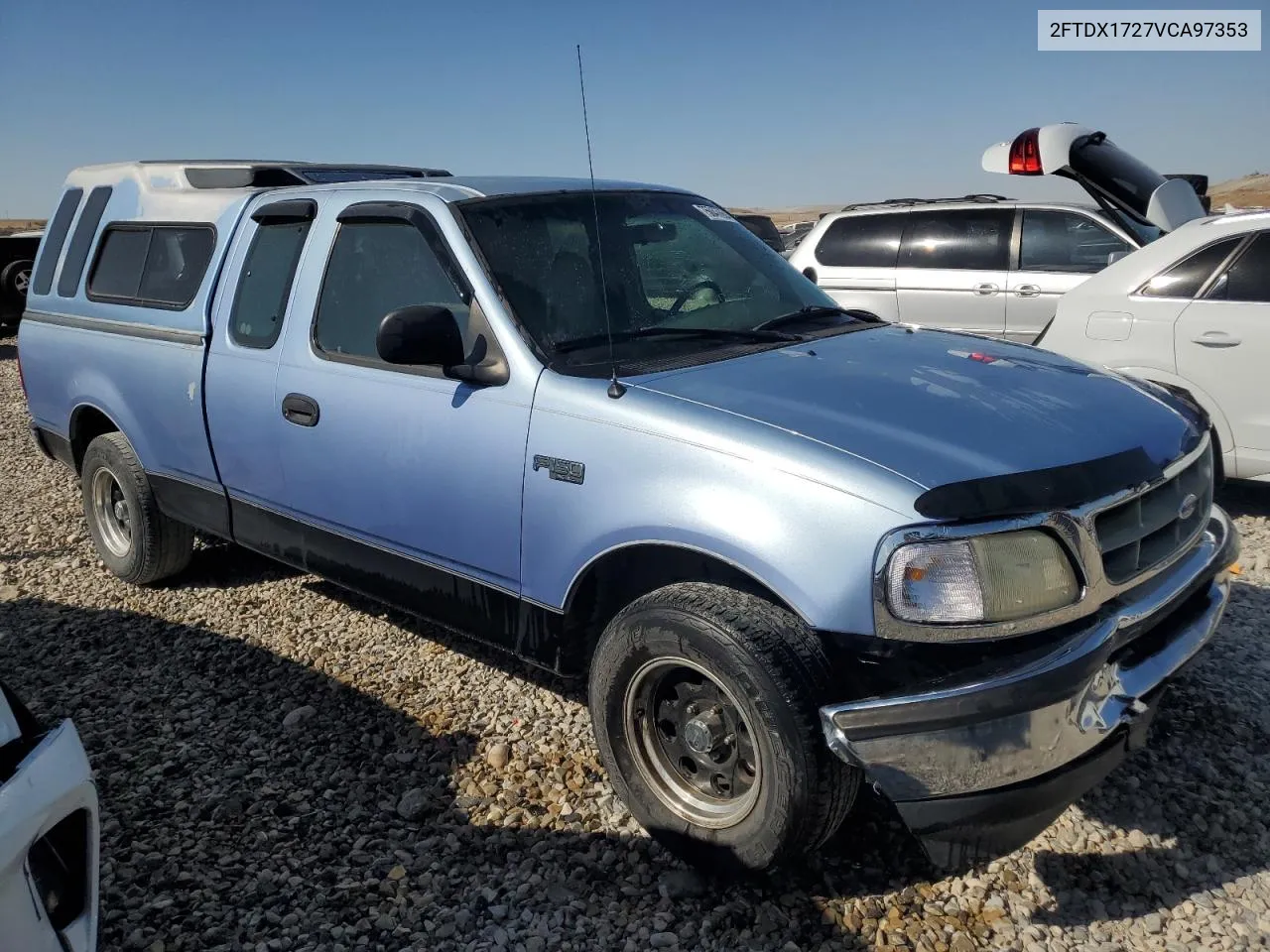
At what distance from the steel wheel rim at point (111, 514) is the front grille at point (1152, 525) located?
15.2ft

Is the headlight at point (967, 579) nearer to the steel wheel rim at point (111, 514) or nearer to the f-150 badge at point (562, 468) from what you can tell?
the f-150 badge at point (562, 468)

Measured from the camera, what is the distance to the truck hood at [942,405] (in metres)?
2.46

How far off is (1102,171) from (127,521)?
695 cm

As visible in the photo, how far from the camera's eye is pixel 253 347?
13.1 feet

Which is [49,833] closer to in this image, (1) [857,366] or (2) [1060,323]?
(1) [857,366]

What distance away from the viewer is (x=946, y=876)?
9.25 feet

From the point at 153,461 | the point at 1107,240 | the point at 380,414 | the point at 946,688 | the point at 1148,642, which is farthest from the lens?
the point at 1107,240

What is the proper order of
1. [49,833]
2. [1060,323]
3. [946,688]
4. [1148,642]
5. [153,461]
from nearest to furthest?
[49,833] < [946,688] < [1148,642] < [153,461] < [1060,323]

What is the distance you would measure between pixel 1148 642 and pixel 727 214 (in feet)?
7.97

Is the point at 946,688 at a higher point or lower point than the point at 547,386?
lower

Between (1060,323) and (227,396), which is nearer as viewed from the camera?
(227,396)

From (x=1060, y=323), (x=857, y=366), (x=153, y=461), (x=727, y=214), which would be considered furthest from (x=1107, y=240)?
(x=153, y=461)

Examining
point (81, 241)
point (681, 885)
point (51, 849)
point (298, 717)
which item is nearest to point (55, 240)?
point (81, 241)

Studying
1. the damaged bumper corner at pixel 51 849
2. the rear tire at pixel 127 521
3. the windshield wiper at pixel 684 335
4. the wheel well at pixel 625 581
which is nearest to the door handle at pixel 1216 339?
the windshield wiper at pixel 684 335
